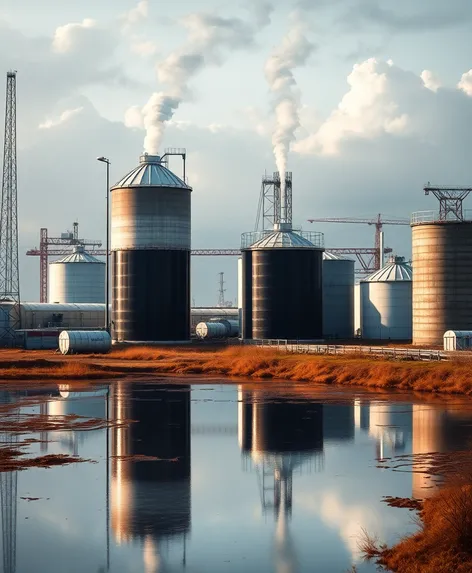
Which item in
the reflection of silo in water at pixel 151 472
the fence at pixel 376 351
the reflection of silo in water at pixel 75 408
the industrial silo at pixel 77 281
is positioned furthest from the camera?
the industrial silo at pixel 77 281

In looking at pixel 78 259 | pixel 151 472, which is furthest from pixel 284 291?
pixel 151 472

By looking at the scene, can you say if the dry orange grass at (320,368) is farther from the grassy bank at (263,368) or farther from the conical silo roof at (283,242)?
the conical silo roof at (283,242)

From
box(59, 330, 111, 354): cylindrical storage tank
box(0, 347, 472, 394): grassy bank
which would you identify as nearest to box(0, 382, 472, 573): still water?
box(0, 347, 472, 394): grassy bank

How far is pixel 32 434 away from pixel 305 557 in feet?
62.2

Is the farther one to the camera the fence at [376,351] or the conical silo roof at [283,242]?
the conical silo roof at [283,242]

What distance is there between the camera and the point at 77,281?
137750mm

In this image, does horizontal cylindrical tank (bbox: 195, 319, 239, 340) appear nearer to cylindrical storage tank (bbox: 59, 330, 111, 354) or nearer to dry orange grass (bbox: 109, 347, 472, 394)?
cylindrical storage tank (bbox: 59, 330, 111, 354)

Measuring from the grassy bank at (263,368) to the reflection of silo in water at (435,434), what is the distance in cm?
900

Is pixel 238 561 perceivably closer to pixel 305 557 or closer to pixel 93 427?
pixel 305 557

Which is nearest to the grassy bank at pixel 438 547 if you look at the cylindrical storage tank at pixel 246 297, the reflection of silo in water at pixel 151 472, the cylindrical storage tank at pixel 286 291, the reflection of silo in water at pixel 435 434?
the reflection of silo in water at pixel 151 472

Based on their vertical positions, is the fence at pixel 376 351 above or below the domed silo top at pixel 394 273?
below

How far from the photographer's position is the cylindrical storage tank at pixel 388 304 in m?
107

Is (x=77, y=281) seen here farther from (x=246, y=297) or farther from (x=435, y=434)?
(x=435, y=434)

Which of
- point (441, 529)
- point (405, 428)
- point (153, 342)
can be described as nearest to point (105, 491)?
point (441, 529)
